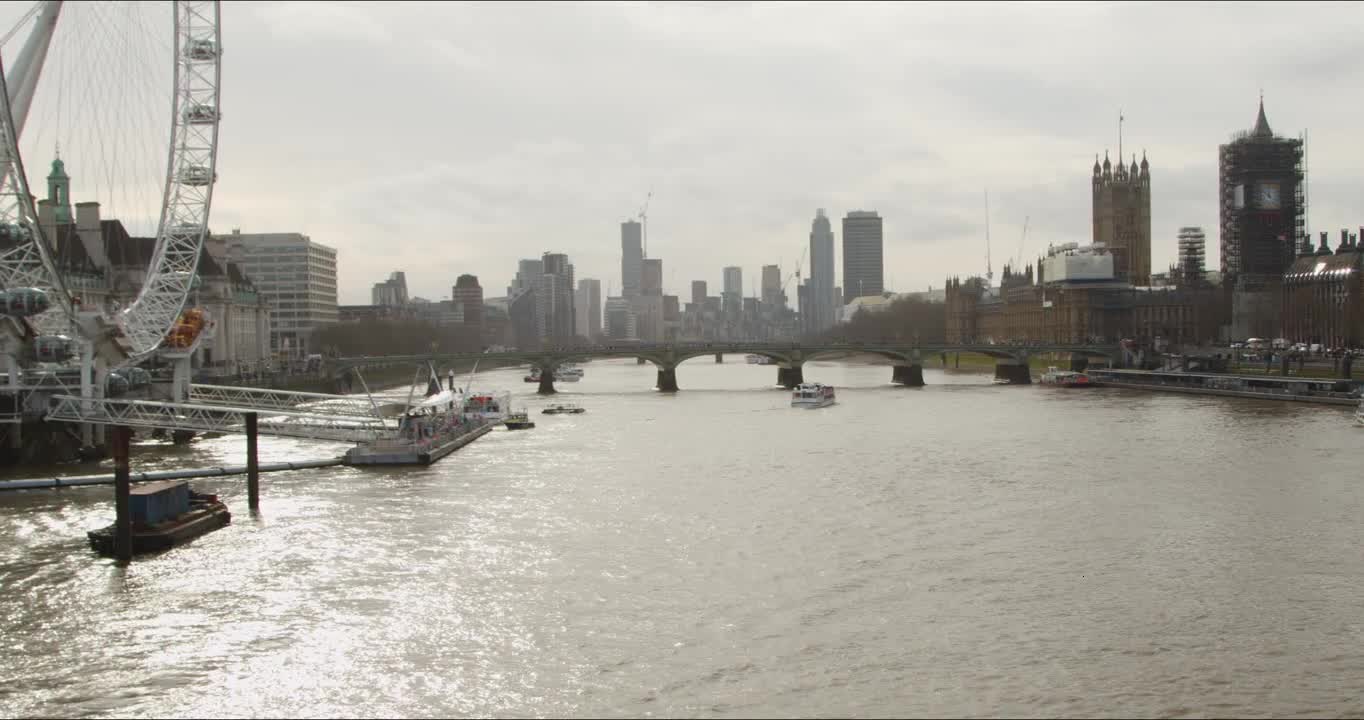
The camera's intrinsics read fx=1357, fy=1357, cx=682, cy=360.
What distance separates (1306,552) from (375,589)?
20.3 m

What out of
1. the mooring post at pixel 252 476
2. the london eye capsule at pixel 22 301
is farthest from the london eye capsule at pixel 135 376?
the mooring post at pixel 252 476

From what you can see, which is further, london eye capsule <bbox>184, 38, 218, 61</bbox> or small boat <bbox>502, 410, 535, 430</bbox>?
small boat <bbox>502, 410, 535, 430</bbox>

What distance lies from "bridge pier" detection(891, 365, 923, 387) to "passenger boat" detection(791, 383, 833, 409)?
2269 cm

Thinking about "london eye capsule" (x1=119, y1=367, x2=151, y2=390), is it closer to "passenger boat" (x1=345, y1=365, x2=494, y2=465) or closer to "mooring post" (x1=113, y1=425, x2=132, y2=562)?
"passenger boat" (x1=345, y1=365, x2=494, y2=465)

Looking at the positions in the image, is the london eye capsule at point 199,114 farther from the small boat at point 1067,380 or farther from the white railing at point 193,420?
the small boat at point 1067,380

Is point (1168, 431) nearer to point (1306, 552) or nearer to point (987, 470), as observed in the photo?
point (987, 470)

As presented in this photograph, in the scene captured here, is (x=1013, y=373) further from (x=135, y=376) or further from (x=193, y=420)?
(x=193, y=420)

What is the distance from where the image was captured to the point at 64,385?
51094 mm

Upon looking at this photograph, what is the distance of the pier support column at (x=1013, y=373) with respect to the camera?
358ft

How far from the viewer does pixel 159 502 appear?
32438 mm

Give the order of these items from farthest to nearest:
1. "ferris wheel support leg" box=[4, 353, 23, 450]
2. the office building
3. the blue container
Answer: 1. the office building
2. "ferris wheel support leg" box=[4, 353, 23, 450]
3. the blue container

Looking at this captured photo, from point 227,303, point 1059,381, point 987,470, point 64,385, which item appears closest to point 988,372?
point 1059,381

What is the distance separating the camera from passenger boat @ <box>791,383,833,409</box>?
7925 cm

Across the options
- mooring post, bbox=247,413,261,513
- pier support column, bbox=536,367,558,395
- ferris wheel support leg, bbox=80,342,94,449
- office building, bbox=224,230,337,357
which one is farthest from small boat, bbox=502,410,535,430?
office building, bbox=224,230,337,357
